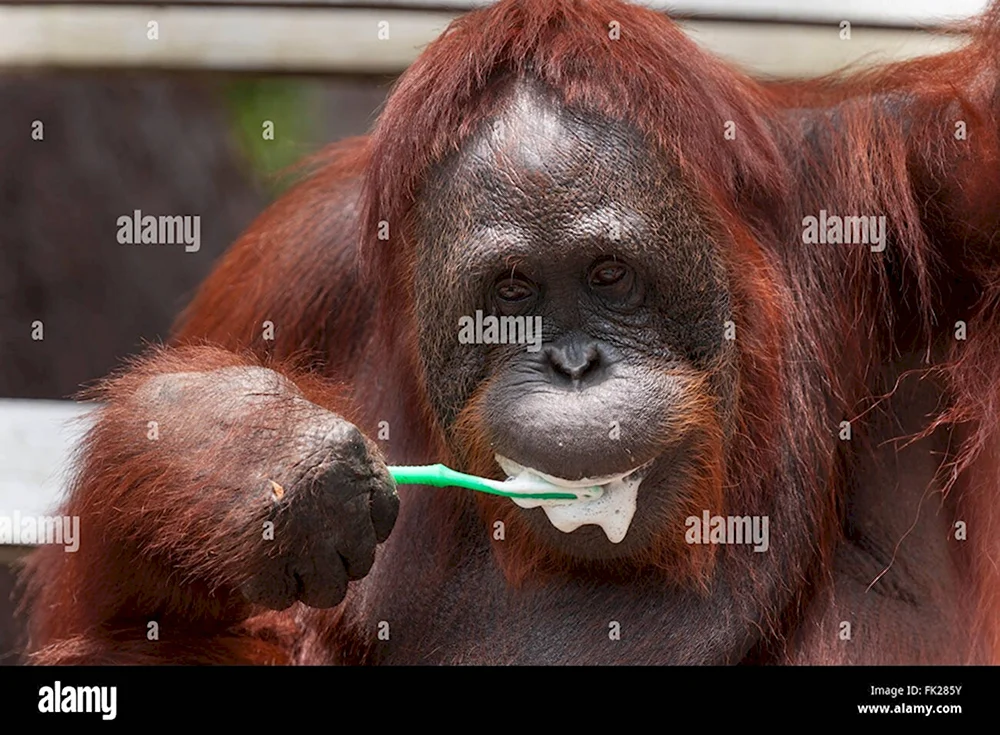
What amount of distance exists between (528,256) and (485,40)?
43cm

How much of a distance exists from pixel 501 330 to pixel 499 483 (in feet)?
0.91

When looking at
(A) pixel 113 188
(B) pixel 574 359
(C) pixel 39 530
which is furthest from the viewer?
(A) pixel 113 188

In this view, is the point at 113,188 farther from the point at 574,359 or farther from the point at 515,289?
the point at 574,359

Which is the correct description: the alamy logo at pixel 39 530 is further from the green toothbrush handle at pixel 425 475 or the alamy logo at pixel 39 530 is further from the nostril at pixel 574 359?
the nostril at pixel 574 359

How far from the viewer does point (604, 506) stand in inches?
99.7

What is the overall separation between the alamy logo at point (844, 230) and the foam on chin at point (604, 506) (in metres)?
0.62

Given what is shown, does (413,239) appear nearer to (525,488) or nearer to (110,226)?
(525,488)

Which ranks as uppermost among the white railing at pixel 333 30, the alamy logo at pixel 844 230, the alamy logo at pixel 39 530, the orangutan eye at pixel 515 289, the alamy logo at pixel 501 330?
the white railing at pixel 333 30

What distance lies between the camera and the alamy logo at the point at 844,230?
9.14ft

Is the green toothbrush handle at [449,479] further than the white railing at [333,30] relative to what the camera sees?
No

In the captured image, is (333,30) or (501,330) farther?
(333,30)
